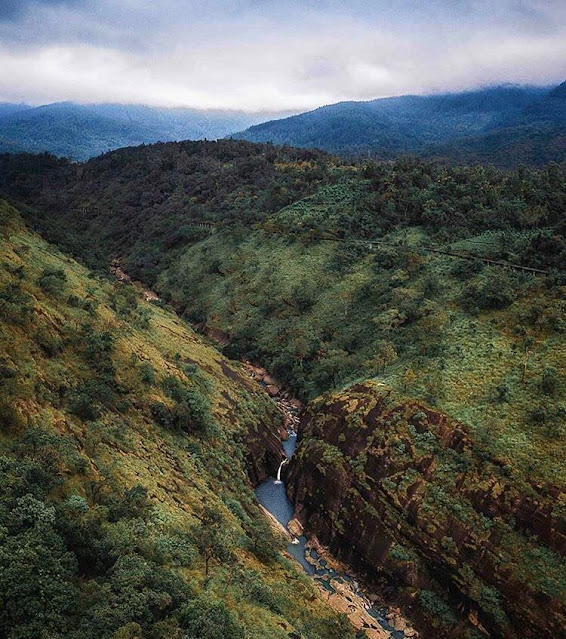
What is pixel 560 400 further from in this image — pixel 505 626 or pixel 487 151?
pixel 487 151

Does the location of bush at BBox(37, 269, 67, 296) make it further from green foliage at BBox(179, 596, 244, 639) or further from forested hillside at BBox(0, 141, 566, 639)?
green foliage at BBox(179, 596, 244, 639)

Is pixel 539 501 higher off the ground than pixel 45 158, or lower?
lower

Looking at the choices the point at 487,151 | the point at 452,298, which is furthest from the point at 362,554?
the point at 487,151

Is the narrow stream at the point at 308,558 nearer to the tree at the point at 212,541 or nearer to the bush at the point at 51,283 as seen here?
the tree at the point at 212,541

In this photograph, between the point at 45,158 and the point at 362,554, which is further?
the point at 45,158

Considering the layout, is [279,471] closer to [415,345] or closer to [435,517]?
[435,517]

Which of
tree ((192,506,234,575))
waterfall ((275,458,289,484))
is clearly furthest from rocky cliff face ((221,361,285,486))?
tree ((192,506,234,575))

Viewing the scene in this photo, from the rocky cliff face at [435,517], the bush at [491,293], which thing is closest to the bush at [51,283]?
the rocky cliff face at [435,517]
